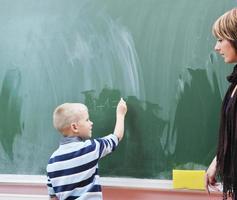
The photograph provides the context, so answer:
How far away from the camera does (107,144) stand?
5.58ft

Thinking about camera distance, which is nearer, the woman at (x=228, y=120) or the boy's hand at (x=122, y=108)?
the woman at (x=228, y=120)

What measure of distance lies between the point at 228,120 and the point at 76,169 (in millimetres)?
639

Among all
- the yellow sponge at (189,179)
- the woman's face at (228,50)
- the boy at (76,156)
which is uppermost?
the woman's face at (228,50)

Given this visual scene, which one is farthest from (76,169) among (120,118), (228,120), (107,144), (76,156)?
(228,120)

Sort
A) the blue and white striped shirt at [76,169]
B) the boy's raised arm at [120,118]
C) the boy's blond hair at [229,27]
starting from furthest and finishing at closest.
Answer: the boy's raised arm at [120,118], the blue and white striped shirt at [76,169], the boy's blond hair at [229,27]

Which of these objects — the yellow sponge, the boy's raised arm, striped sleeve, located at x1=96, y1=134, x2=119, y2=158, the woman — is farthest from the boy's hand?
the woman

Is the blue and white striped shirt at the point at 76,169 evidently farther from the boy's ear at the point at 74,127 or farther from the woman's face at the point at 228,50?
the woman's face at the point at 228,50

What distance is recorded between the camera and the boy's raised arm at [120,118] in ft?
5.74

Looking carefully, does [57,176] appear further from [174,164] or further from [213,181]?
[213,181]

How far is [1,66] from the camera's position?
1930mm

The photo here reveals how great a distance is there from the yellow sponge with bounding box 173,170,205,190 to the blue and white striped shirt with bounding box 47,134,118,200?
335mm

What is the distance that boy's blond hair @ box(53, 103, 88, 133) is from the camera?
66.2 inches

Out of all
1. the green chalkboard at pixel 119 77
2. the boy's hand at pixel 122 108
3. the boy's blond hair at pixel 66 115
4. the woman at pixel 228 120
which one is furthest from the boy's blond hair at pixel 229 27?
the boy's blond hair at pixel 66 115

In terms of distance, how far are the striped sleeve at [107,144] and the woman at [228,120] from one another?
1.54ft
